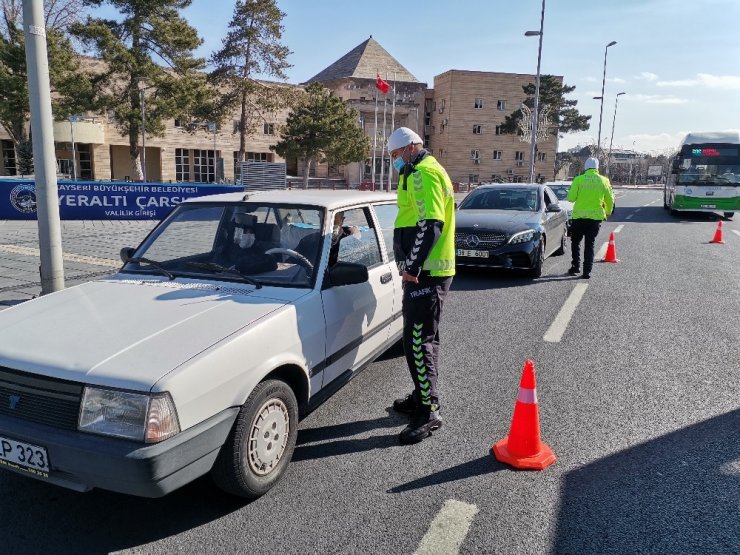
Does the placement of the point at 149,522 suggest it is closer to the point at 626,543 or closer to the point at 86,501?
the point at 86,501

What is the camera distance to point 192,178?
53.1m

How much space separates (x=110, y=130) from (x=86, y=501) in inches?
2011

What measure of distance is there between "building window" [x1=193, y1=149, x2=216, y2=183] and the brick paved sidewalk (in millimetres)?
40160

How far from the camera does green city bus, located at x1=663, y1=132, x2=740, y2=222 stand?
67.2 feet

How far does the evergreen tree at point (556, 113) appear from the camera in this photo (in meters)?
66.1

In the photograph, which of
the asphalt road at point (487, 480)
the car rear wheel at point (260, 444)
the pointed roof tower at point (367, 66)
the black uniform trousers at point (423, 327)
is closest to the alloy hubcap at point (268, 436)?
the car rear wheel at point (260, 444)

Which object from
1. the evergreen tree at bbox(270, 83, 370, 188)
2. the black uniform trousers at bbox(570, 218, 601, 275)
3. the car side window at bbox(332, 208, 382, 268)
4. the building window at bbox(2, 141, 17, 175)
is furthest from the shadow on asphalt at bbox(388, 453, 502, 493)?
the building window at bbox(2, 141, 17, 175)

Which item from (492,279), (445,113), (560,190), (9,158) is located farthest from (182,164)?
(492,279)

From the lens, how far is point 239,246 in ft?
12.9

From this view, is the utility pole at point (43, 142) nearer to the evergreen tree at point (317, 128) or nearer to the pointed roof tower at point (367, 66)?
the evergreen tree at point (317, 128)

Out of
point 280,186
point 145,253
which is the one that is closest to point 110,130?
point 280,186

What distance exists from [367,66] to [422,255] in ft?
232

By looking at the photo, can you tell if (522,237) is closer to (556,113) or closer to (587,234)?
(587,234)

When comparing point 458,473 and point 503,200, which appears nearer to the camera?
point 458,473
